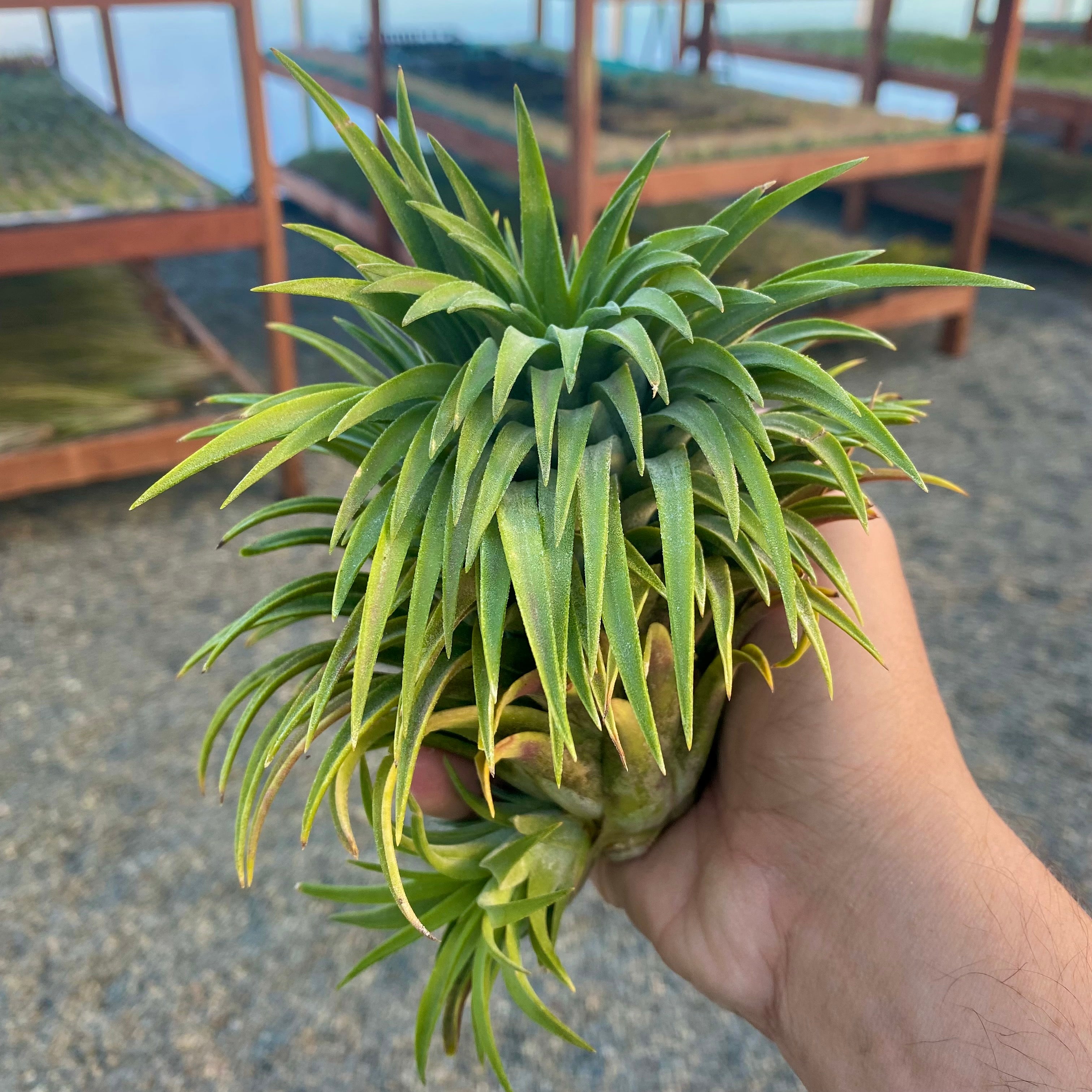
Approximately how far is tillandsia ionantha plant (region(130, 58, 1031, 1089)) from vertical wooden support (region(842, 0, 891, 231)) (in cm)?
301

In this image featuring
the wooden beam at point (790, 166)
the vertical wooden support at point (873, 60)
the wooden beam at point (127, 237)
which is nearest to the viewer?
the wooden beam at point (127, 237)

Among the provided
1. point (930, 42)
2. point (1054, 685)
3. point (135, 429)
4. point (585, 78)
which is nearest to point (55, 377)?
point (135, 429)

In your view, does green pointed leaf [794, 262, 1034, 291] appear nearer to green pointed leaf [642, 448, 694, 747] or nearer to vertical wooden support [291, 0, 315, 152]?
green pointed leaf [642, 448, 694, 747]

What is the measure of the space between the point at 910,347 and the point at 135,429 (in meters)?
2.05

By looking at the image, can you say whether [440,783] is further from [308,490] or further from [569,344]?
[308,490]

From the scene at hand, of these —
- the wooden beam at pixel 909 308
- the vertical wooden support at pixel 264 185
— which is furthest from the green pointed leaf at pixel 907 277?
the wooden beam at pixel 909 308

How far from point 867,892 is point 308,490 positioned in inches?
66.4

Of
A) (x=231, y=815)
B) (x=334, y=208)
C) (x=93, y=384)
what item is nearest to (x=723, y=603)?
(x=231, y=815)

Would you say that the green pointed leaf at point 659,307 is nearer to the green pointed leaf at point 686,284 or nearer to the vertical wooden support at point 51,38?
the green pointed leaf at point 686,284

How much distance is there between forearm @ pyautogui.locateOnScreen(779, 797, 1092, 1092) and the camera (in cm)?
55

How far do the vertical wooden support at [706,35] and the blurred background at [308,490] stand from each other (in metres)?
0.44

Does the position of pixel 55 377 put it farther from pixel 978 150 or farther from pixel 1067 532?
pixel 978 150

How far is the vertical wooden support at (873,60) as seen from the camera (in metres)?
3.23

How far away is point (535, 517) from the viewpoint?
1.54ft
